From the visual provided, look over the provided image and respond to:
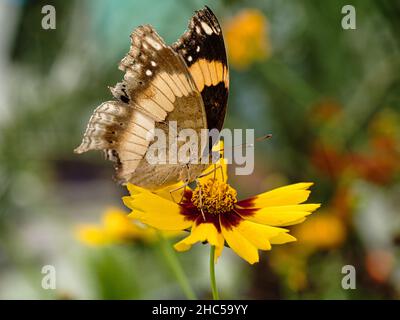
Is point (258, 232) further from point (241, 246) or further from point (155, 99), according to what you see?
point (155, 99)

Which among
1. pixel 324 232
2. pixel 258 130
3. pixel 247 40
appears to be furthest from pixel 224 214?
pixel 258 130

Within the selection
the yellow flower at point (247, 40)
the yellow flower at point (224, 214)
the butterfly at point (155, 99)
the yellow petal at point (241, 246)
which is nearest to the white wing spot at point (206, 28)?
the butterfly at point (155, 99)

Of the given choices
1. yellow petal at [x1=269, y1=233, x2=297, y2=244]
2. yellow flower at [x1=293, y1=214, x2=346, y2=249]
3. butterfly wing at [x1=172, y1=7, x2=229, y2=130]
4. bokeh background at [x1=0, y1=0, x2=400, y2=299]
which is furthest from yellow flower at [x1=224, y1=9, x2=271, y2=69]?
yellow petal at [x1=269, y1=233, x2=297, y2=244]

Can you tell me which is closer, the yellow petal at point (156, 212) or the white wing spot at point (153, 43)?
the yellow petal at point (156, 212)

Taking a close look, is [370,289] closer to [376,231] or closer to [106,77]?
[376,231]

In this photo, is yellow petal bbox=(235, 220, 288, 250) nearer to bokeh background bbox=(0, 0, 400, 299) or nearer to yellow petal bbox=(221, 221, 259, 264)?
yellow petal bbox=(221, 221, 259, 264)

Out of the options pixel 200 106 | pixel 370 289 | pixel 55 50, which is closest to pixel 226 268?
pixel 370 289

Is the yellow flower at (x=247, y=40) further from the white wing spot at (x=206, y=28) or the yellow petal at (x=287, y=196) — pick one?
the yellow petal at (x=287, y=196)
